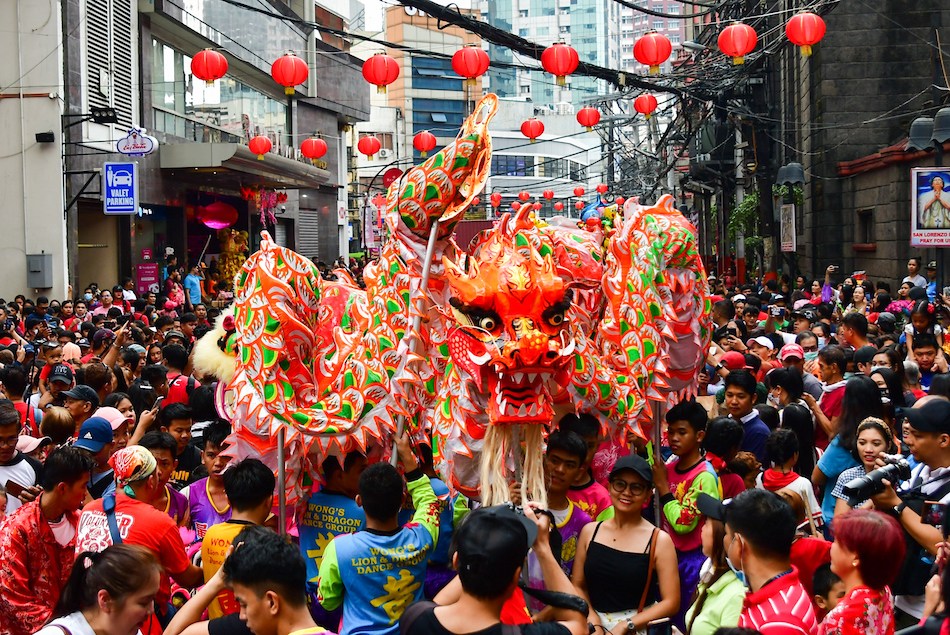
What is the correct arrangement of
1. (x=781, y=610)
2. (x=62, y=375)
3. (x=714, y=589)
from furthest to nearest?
(x=62, y=375) → (x=714, y=589) → (x=781, y=610)

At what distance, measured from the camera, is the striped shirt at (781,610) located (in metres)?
2.90

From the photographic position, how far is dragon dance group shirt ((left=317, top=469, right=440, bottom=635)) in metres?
3.41

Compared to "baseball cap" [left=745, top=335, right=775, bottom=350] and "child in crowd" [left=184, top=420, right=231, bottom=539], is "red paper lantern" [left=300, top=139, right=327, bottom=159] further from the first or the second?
"child in crowd" [left=184, top=420, right=231, bottom=539]

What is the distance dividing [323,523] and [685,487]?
169 centimetres

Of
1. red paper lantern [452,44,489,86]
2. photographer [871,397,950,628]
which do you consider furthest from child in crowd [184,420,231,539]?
red paper lantern [452,44,489,86]

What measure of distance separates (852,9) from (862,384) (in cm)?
1387

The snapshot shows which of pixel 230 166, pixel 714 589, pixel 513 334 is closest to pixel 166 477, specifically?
pixel 513 334

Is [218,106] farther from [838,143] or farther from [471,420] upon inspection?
[471,420]

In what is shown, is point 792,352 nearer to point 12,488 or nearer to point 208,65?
point 12,488

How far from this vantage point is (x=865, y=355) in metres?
6.77

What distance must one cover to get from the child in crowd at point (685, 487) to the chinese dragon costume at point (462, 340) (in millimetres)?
306

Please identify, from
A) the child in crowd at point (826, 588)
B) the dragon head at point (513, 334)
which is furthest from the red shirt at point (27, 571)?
the child in crowd at point (826, 588)

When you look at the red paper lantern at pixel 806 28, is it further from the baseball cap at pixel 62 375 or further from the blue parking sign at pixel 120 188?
the blue parking sign at pixel 120 188

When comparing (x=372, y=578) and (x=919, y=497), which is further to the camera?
(x=919, y=497)
